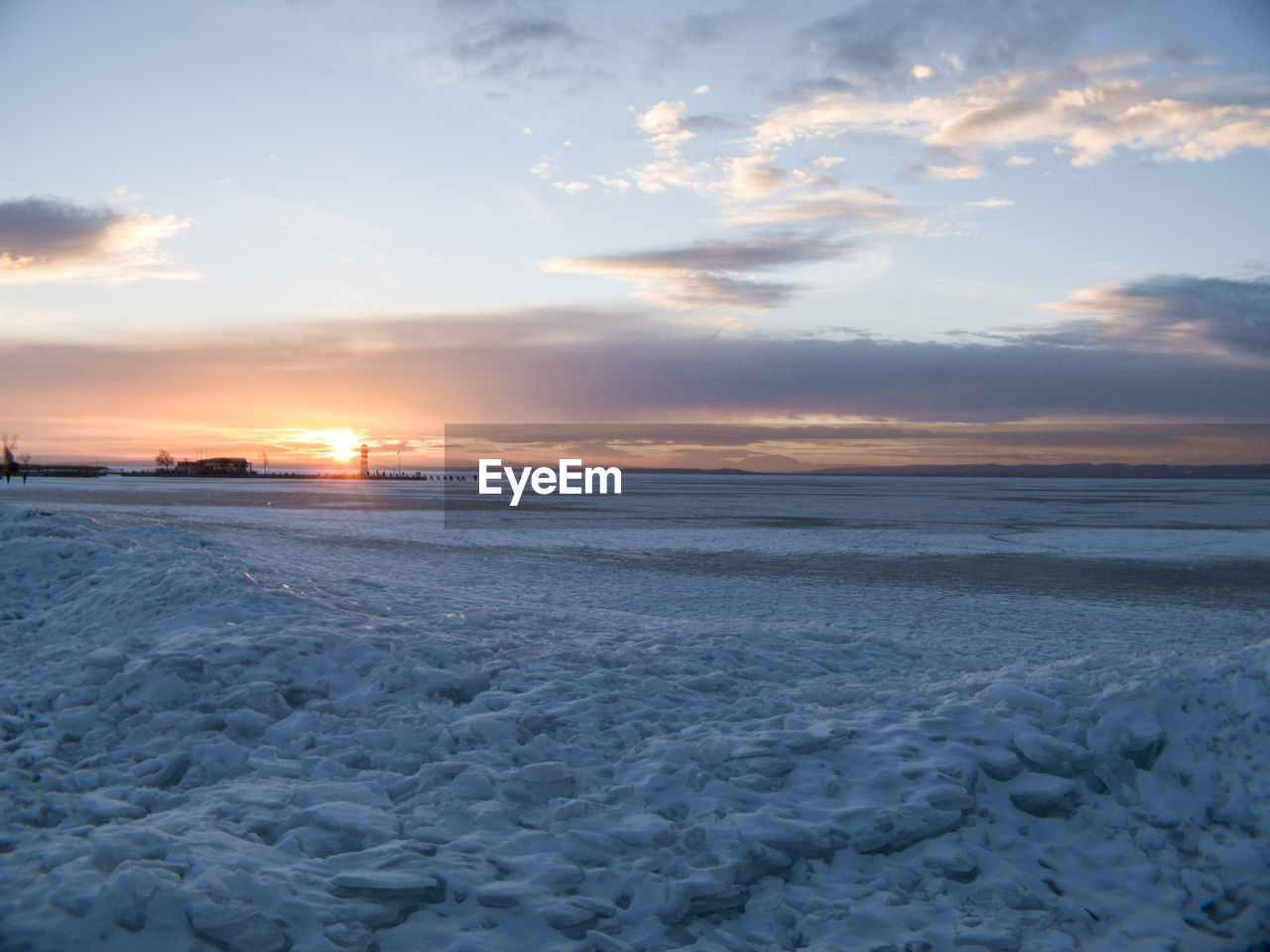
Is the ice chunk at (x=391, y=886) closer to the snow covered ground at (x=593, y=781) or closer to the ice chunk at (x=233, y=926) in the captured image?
the snow covered ground at (x=593, y=781)

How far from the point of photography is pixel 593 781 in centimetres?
554

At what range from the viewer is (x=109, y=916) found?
3.67m

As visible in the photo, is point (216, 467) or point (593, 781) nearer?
point (593, 781)

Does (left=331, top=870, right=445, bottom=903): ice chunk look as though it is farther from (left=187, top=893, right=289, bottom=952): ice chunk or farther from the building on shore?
the building on shore

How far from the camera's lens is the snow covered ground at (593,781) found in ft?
13.7

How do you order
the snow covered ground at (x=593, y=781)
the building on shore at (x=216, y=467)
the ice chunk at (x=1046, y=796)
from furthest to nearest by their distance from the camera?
the building on shore at (x=216, y=467) < the ice chunk at (x=1046, y=796) < the snow covered ground at (x=593, y=781)

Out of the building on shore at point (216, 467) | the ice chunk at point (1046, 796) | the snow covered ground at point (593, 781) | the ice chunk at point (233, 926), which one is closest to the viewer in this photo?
the ice chunk at point (233, 926)

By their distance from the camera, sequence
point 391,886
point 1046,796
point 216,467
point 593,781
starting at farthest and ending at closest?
point 216,467, point 593,781, point 1046,796, point 391,886

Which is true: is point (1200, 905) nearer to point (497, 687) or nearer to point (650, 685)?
point (650, 685)

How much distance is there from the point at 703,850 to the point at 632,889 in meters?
0.56

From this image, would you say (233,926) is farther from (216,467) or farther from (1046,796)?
(216,467)

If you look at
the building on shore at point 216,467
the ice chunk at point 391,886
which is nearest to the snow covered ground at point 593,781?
the ice chunk at point 391,886

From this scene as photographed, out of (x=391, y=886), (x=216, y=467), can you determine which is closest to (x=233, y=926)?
(x=391, y=886)

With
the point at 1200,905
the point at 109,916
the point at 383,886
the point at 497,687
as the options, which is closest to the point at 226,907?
the point at 109,916
